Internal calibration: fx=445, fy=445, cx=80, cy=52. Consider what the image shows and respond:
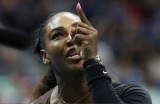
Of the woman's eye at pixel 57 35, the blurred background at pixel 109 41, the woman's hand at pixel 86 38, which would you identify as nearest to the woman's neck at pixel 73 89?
the woman's eye at pixel 57 35

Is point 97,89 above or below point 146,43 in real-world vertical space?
above

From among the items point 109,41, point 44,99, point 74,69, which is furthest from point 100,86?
point 109,41

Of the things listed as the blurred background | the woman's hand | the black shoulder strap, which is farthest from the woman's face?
the blurred background

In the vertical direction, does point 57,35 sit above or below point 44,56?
above

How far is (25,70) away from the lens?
14.9 ft

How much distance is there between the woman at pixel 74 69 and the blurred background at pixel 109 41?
1555 mm

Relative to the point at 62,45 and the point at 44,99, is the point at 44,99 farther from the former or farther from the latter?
the point at 62,45

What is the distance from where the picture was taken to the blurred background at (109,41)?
4.33 metres

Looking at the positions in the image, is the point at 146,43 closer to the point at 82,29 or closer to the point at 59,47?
the point at 59,47

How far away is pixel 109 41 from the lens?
17.5 feet

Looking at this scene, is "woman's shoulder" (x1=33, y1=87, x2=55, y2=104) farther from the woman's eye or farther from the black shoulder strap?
the woman's eye

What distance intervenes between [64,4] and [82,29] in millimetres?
4470

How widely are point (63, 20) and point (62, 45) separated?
0.13 metres

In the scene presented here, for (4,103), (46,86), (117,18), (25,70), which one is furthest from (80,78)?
(117,18)
